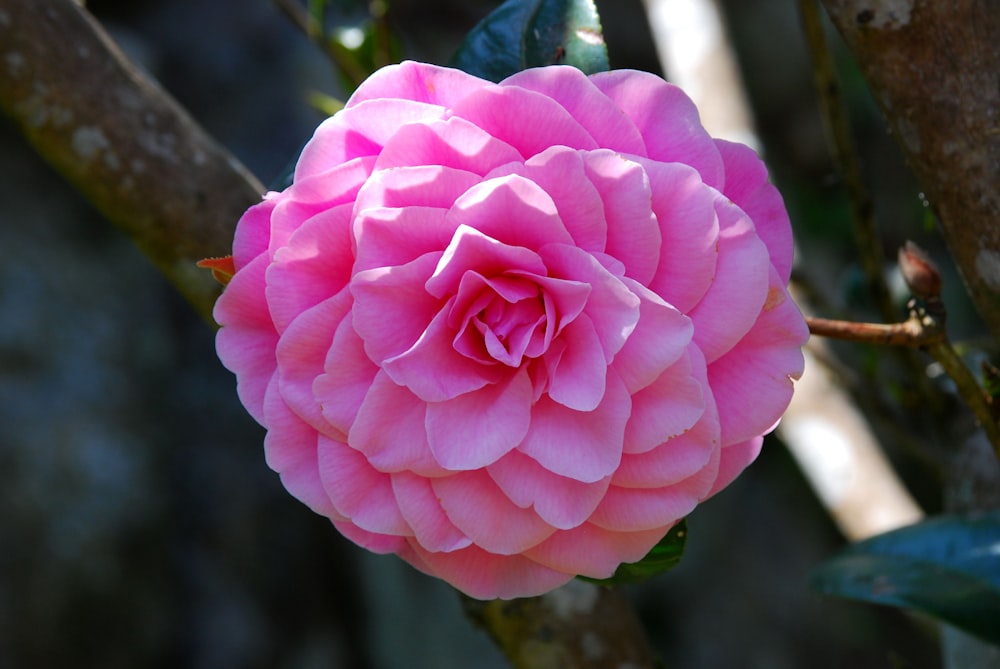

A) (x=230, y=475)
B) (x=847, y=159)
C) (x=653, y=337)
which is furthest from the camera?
(x=230, y=475)

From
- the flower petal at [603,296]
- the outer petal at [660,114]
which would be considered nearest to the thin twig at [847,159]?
the outer petal at [660,114]

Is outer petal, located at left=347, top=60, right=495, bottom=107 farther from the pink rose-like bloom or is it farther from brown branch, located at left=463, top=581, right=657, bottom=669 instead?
brown branch, located at left=463, top=581, right=657, bottom=669

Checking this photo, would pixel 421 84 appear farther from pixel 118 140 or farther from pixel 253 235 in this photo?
pixel 118 140

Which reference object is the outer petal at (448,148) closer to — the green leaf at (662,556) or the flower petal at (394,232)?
the flower petal at (394,232)

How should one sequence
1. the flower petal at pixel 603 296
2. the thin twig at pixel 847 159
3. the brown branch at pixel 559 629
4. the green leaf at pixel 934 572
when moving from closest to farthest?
1. the flower petal at pixel 603 296
2. the green leaf at pixel 934 572
3. the brown branch at pixel 559 629
4. the thin twig at pixel 847 159

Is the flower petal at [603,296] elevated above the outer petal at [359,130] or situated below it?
below

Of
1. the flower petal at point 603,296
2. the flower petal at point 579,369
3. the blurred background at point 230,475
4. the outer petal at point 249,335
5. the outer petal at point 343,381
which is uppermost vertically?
the outer petal at point 249,335

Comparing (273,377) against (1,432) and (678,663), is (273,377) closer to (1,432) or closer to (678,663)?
(1,432)

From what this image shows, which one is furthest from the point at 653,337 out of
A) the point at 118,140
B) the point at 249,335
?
the point at 118,140

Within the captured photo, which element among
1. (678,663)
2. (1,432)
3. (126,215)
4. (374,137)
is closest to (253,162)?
(1,432)

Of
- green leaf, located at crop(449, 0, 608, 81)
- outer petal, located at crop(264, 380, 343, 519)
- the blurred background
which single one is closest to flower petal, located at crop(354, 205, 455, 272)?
outer petal, located at crop(264, 380, 343, 519)
